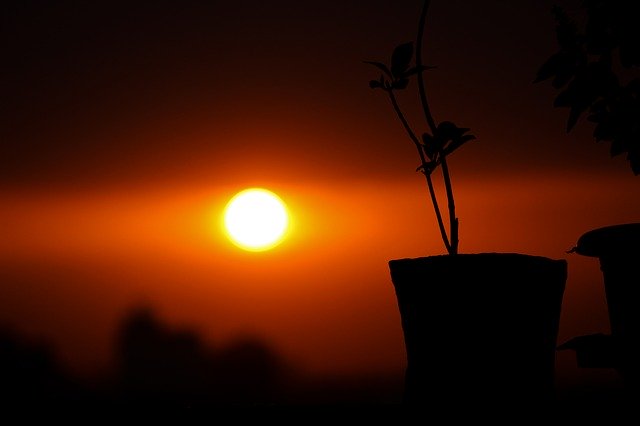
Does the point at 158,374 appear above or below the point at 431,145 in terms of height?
below

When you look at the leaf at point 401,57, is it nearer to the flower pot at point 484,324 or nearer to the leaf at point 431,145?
the leaf at point 431,145

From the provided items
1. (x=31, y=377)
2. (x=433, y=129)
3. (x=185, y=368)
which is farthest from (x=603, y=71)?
(x=31, y=377)

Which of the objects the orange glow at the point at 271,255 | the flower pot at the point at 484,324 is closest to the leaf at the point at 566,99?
the flower pot at the point at 484,324

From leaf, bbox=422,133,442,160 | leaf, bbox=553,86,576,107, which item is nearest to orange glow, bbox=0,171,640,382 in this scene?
leaf, bbox=422,133,442,160

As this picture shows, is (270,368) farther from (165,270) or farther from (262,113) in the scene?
(262,113)

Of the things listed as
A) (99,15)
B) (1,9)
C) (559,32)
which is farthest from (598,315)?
(1,9)

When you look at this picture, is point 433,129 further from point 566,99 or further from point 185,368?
point 185,368
